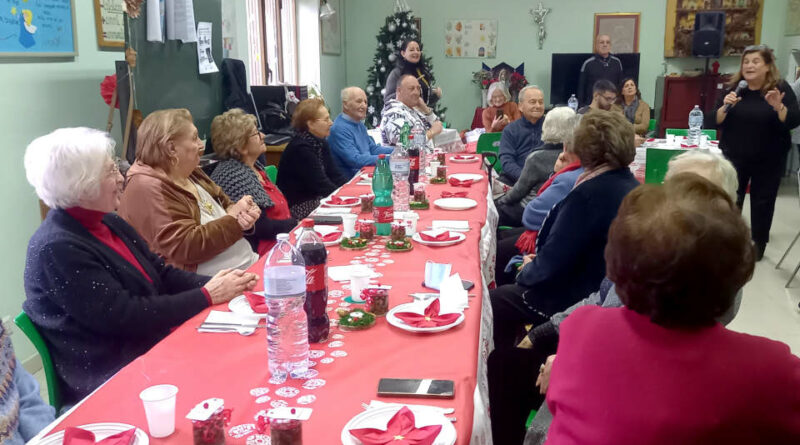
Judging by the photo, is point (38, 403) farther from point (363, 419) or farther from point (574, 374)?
point (574, 374)

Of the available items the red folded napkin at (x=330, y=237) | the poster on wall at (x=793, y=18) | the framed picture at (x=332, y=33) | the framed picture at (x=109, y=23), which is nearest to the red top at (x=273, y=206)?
the red folded napkin at (x=330, y=237)

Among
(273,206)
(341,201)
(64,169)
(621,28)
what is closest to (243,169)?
(273,206)

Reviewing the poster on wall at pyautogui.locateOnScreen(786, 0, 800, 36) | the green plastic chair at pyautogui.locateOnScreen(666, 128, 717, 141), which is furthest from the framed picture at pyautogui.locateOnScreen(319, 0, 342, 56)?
the poster on wall at pyautogui.locateOnScreen(786, 0, 800, 36)

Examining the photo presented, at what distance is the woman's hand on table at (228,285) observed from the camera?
1938mm

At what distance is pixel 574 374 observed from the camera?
1.15 m

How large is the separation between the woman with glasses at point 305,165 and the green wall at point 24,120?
1171 mm

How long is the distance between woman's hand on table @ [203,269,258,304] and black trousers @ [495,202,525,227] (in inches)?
92.4

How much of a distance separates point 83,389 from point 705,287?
1601 mm

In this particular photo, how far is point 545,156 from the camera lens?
374 centimetres

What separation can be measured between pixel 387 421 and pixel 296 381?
298mm

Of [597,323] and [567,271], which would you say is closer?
[597,323]

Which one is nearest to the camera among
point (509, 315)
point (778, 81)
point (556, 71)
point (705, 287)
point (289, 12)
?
point (705, 287)

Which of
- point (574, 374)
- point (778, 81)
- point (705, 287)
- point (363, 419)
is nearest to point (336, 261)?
point (363, 419)

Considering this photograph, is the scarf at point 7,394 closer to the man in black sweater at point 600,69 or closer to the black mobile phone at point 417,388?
the black mobile phone at point 417,388
